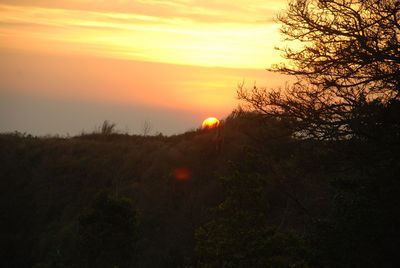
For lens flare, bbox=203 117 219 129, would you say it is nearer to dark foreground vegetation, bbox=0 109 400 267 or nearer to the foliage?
dark foreground vegetation, bbox=0 109 400 267

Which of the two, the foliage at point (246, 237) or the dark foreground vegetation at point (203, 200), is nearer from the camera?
the dark foreground vegetation at point (203, 200)

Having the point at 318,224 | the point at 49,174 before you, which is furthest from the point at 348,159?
the point at 49,174

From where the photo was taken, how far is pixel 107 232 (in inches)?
742

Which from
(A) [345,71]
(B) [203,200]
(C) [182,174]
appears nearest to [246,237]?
(A) [345,71]

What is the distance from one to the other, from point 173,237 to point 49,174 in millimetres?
14949

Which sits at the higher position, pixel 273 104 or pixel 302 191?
pixel 273 104

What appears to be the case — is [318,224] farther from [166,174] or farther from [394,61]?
[166,174]

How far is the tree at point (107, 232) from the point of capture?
18.9 metres

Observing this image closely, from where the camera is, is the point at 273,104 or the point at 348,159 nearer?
the point at 348,159

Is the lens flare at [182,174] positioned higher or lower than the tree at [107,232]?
higher

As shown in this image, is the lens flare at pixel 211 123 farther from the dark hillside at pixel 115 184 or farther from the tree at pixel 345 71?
the tree at pixel 345 71

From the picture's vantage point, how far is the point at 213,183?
26750 millimetres

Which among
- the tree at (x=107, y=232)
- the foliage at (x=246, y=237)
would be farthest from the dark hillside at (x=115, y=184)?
the foliage at (x=246, y=237)

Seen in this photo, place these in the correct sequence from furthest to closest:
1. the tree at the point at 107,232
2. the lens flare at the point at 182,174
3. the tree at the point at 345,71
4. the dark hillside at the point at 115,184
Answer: the lens flare at the point at 182,174
the dark hillside at the point at 115,184
the tree at the point at 107,232
the tree at the point at 345,71
